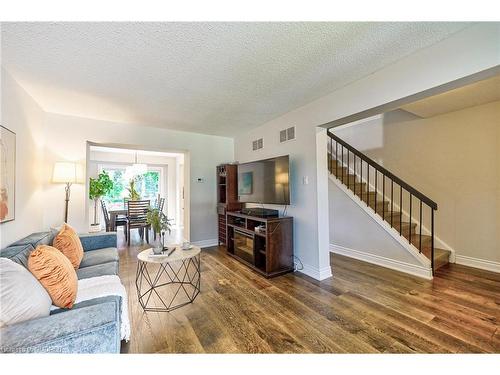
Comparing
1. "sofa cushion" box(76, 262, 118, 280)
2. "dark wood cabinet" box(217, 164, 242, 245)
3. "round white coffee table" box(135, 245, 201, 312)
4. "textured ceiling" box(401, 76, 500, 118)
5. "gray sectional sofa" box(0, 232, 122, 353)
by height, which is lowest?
"round white coffee table" box(135, 245, 201, 312)

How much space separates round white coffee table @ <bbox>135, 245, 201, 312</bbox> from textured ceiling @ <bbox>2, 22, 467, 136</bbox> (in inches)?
75.2

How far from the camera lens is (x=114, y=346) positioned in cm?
114

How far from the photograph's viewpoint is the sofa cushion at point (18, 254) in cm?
166

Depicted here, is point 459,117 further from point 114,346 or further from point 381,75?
point 114,346

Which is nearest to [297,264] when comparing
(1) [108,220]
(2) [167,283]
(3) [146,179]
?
(2) [167,283]

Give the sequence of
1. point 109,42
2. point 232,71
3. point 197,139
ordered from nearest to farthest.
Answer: point 109,42
point 232,71
point 197,139

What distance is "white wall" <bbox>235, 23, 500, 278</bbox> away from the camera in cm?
166

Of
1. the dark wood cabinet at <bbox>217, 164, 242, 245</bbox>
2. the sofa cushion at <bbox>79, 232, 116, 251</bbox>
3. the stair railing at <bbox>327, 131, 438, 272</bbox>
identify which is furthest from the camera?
the dark wood cabinet at <bbox>217, 164, 242, 245</bbox>

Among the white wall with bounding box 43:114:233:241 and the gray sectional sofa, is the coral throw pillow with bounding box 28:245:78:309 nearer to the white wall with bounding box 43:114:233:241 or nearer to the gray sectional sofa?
the gray sectional sofa

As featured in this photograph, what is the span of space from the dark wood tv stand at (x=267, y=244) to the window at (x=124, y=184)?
4.76 metres

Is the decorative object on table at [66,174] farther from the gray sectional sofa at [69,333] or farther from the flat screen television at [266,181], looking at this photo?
the flat screen television at [266,181]

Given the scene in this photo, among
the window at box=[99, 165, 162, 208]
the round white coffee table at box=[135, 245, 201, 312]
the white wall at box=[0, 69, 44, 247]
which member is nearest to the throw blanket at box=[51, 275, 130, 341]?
the round white coffee table at box=[135, 245, 201, 312]
